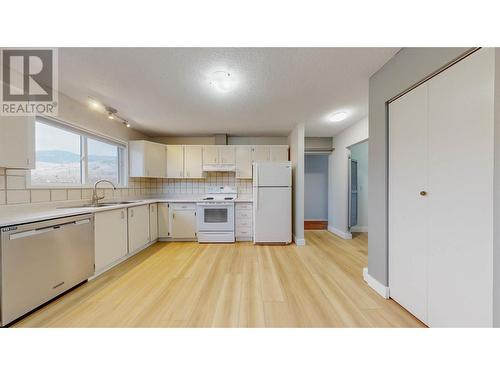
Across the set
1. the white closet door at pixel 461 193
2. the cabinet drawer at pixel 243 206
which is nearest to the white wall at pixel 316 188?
the cabinet drawer at pixel 243 206

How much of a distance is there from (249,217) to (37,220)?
290cm

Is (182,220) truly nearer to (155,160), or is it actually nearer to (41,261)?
(155,160)

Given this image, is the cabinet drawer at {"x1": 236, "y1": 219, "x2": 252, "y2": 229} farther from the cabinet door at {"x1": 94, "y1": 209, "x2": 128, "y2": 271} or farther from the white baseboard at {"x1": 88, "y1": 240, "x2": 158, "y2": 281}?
the cabinet door at {"x1": 94, "y1": 209, "x2": 128, "y2": 271}

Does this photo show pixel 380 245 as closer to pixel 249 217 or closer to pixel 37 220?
pixel 249 217

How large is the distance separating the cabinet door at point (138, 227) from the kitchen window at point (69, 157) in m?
0.73

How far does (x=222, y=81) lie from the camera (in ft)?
6.66

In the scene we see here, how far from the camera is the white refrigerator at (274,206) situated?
355 centimetres

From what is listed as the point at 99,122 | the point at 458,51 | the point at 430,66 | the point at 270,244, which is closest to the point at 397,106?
the point at 430,66

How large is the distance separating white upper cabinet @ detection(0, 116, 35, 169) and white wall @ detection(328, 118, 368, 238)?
4.55m

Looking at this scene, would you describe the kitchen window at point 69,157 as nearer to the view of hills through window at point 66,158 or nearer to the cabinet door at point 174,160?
the view of hills through window at point 66,158

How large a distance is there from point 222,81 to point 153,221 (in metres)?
2.92

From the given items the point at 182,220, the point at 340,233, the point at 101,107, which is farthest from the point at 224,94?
the point at 340,233

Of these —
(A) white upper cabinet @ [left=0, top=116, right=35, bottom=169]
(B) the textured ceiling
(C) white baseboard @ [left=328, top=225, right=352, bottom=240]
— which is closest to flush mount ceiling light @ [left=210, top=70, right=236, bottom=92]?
(B) the textured ceiling

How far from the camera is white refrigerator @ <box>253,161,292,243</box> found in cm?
355
